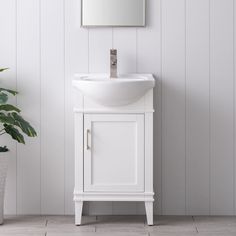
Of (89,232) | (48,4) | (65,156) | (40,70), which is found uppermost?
(48,4)

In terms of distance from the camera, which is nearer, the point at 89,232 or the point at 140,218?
the point at 89,232

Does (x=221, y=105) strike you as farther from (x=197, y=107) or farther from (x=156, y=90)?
(x=156, y=90)

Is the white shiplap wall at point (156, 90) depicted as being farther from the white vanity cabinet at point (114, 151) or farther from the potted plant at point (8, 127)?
the white vanity cabinet at point (114, 151)

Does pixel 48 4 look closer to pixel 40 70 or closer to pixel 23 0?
pixel 23 0

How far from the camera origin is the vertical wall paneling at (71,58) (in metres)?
4.07

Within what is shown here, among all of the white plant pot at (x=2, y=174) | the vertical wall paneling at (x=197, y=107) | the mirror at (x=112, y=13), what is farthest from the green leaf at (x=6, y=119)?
the vertical wall paneling at (x=197, y=107)

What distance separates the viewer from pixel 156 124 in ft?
13.5

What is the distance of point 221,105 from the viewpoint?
410 cm

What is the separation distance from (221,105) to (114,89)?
2.78 feet

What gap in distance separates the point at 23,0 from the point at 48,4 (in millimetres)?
165

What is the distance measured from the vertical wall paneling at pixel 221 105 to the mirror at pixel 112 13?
481 millimetres

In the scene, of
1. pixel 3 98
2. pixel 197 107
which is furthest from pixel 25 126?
pixel 197 107

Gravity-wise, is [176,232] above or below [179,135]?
below

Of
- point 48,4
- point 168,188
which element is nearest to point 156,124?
point 168,188
